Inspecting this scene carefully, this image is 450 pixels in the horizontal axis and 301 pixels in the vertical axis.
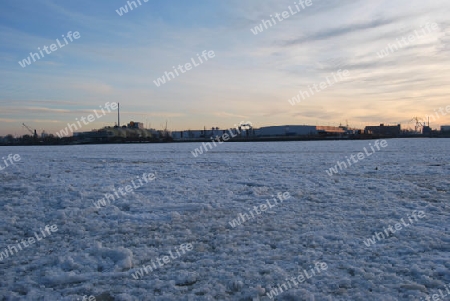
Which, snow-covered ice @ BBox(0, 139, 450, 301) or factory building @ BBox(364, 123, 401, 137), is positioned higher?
factory building @ BBox(364, 123, 401, 137)

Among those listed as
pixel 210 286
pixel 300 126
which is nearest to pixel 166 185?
pixel 210 286

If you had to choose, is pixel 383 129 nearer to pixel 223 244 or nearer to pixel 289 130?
pixel 289 130

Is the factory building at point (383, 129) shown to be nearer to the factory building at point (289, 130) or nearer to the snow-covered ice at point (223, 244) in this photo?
the factory building at point (289, 130)

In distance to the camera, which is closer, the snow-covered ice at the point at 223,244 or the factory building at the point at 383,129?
the snow-covered ice at the point at 223,244

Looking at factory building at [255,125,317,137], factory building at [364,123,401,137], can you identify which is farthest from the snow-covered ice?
factory building at [364,123,401,137]

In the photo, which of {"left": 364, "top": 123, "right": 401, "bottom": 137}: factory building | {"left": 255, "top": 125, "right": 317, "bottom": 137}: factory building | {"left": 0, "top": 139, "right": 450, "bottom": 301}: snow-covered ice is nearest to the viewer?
{"left": 0, "top": 139, "right": 450, "bottom": 301}: snow-covered ice

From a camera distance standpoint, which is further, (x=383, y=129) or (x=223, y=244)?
(x=383, y=129)

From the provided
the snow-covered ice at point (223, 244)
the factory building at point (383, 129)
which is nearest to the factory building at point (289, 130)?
the factory building at point (383, 129)

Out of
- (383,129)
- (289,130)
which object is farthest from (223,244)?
(383,129)

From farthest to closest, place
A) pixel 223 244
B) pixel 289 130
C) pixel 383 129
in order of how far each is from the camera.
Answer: pixel 383 129
pixel 289 130
pixel 223 244

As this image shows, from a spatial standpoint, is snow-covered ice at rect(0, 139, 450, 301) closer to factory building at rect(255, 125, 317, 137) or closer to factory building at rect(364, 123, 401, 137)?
factory building at rect(255, 125, 317, 137)

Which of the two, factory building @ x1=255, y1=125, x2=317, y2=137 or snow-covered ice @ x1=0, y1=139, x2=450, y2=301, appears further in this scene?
factory building @ x1=255, y1=125, x2=317, y2=137

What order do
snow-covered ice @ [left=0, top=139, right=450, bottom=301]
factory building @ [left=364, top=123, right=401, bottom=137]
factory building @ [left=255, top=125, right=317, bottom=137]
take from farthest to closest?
factory building @ [left=364, top=123, right=401, bottom=137], factory building @ [left=255, top=125, right=317, bottom=137], snow-covered ice @ [left=0, top=139, right=450, bottom=301]

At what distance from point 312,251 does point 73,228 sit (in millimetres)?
3423
